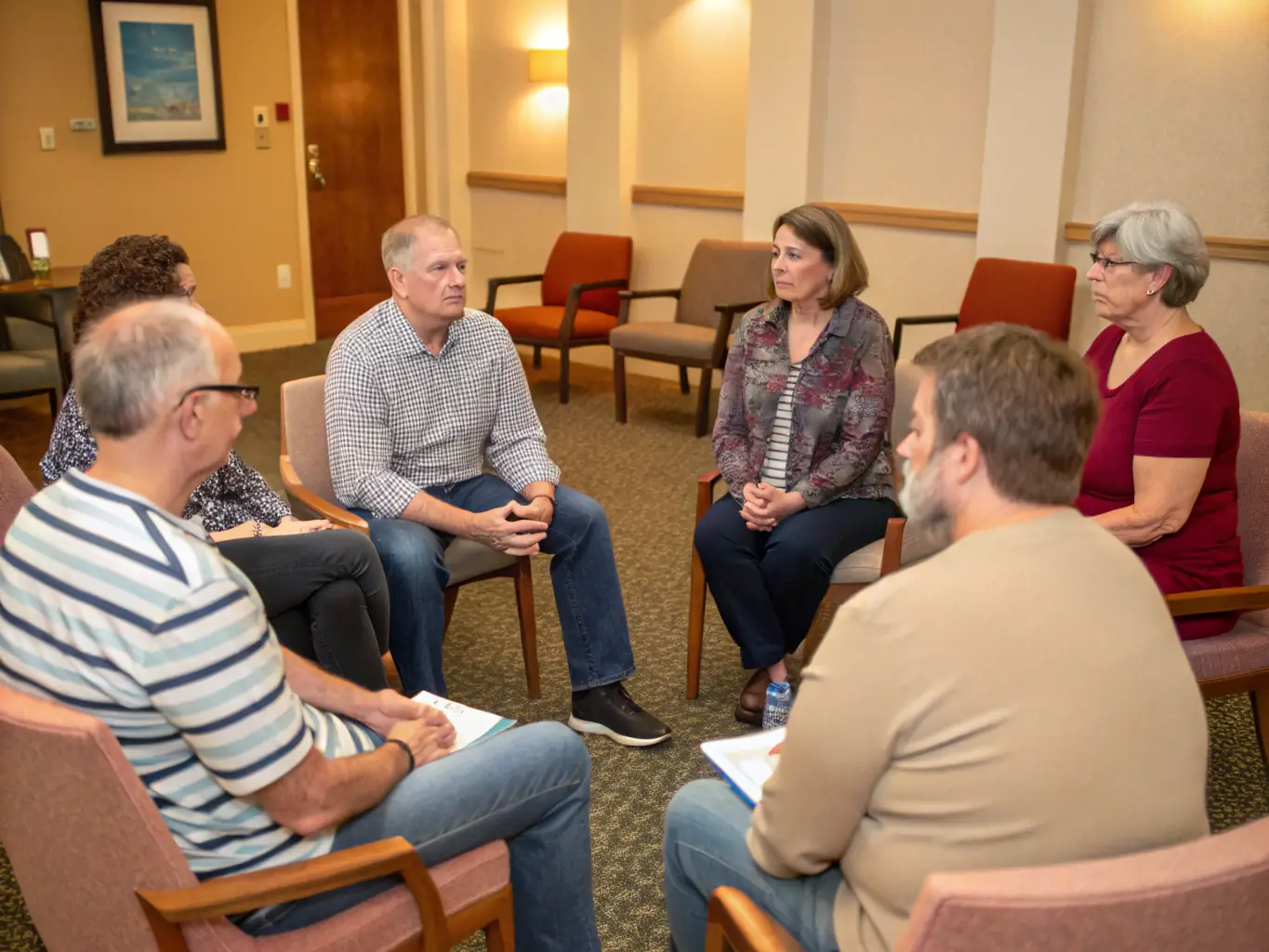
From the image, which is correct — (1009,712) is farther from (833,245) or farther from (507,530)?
(833,245)

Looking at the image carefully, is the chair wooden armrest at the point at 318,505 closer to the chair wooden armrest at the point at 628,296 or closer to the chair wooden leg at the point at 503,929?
the chair wooden leg at the point at 503,929

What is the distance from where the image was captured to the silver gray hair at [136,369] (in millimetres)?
1444

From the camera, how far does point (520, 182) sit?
7660 millimetres

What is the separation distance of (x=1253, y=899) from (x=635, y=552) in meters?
3.17

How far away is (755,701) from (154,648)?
1909 mm

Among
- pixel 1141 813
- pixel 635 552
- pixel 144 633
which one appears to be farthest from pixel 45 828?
pixel 635 552

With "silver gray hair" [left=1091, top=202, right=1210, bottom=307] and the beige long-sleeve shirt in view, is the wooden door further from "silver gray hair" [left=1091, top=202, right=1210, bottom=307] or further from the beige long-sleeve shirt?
the beige long-sleeve shirt

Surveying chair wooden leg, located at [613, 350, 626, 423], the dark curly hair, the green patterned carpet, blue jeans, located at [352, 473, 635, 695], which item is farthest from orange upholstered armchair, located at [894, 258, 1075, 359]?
the dark curly hair

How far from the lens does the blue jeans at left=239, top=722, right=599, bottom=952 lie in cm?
160

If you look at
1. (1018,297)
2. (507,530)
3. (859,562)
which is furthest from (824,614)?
(1018,297)

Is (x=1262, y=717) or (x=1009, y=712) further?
(x=1262, y=717)

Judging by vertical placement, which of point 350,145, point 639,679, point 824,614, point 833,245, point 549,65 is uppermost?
point 549,65

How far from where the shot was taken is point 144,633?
1346mm

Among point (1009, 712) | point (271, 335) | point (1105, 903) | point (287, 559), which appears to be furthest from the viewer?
point (271, 335)
